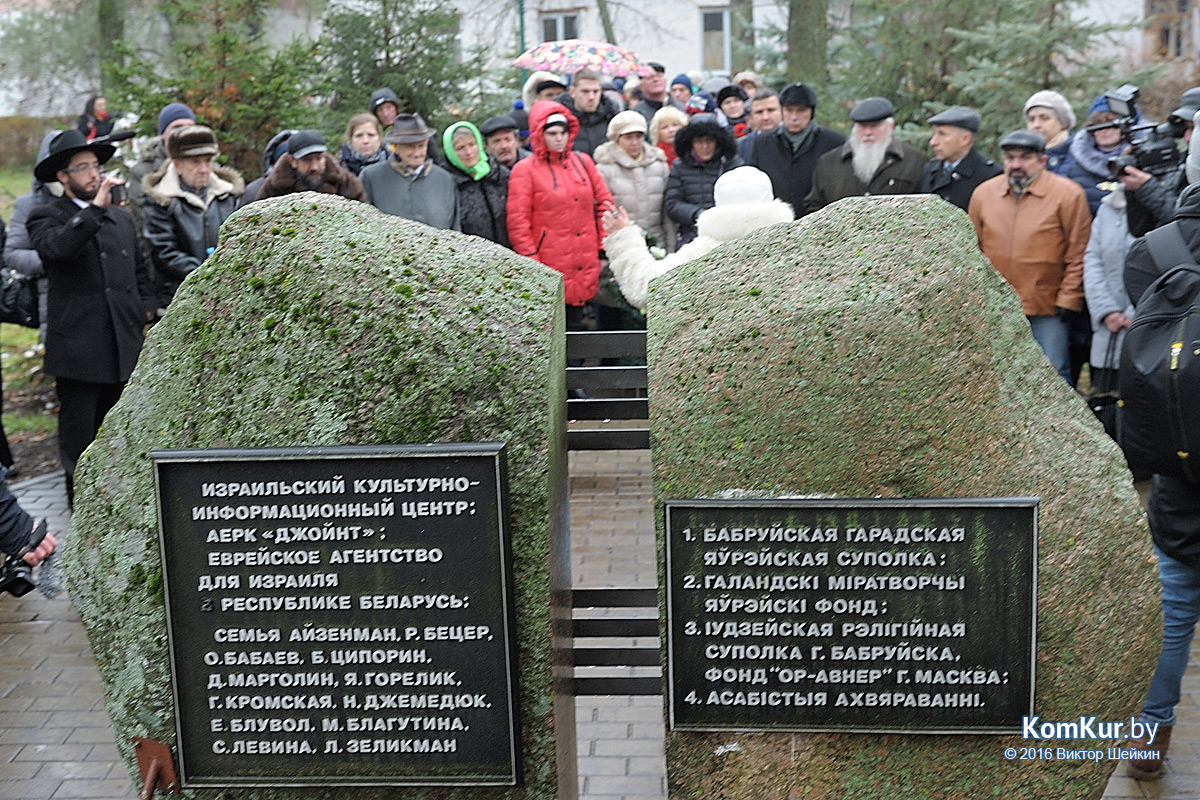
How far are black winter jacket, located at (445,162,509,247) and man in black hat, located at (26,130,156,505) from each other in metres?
2.31

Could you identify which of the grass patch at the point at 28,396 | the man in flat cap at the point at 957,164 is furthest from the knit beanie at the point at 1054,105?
the grass patch at the point at 28,396

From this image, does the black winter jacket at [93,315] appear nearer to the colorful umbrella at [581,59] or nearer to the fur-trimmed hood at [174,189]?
the fur-trimmed hood at [174,189]

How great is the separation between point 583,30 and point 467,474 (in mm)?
26458

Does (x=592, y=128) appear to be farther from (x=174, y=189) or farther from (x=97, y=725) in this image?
(x=97, y=725)

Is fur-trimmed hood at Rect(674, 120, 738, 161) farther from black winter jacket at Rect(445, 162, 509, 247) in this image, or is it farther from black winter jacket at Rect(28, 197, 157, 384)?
black winter jacket at Rect(28, 197, 157, 384)

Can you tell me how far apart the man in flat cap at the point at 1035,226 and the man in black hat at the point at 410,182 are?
3357 millimetres

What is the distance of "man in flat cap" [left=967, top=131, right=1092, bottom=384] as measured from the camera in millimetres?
7016

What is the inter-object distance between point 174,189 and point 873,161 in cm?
441

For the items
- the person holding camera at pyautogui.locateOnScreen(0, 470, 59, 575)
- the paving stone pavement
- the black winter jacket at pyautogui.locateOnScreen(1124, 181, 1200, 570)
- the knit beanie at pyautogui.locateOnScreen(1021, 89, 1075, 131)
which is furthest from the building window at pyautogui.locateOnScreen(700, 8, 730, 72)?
the person holding camera at pyautogui.locateOnScreen(0, 470, 59, 575)

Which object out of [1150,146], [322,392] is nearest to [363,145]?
[1150,146]

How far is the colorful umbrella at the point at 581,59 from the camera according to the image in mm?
12562

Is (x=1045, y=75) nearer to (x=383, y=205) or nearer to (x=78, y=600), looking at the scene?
(x=383, y=205)

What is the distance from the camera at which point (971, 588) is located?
289cm

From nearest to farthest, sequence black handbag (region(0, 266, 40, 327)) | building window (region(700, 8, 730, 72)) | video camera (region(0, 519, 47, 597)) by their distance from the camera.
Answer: video camera (region(0, 519, 47, 597)), black handbag (region(0, 266, 40, 327)), building window (region(700, 8, 730, 72))
